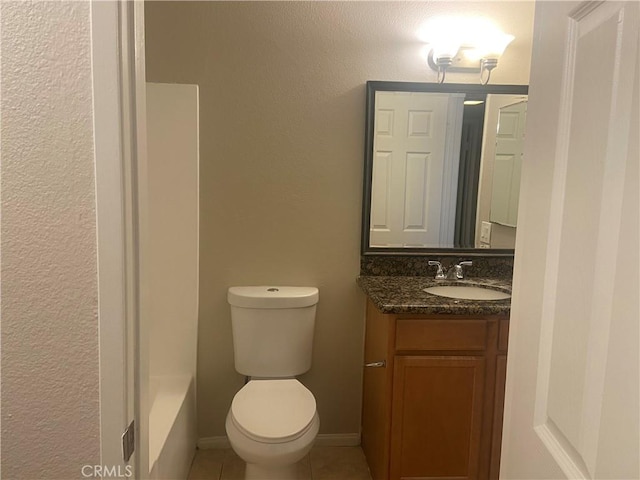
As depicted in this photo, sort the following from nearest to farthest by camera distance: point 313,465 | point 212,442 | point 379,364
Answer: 1. point 379,364
2. point 313,465
3. point 212,442

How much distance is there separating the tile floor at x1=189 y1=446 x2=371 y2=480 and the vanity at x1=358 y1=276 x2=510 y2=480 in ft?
1.03

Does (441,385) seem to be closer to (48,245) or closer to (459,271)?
(459,271)

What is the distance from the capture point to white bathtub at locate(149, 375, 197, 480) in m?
1.84

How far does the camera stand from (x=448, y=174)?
8.09 feet

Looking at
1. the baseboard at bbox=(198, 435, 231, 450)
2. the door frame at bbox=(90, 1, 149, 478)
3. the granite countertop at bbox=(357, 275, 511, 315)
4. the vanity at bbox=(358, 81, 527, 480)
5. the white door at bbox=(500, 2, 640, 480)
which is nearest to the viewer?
the white door at bbox=(500, 2, 640, 480)

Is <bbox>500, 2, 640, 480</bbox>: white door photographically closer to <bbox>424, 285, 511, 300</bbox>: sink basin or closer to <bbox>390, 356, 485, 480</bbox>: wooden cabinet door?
<bbox>390, 356, 485, 480</bbox>: wooden cabinet door

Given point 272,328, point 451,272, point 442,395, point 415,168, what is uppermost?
point 415,168

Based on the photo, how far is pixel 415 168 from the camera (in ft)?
8.02

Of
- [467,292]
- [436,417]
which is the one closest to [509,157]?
[467,292]

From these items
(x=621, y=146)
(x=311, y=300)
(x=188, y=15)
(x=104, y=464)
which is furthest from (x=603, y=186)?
(x=188, y=15)

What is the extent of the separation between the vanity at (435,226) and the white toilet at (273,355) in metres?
0.32

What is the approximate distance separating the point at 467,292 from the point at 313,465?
3.71 ft

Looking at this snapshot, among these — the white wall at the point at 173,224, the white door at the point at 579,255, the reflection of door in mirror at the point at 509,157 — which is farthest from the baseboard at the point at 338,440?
the white door at the point at 579,255

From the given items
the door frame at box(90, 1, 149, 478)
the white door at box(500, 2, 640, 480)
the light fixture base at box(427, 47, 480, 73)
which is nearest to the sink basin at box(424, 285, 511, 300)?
the light fixture base at box(427, 47, 480, 73)
